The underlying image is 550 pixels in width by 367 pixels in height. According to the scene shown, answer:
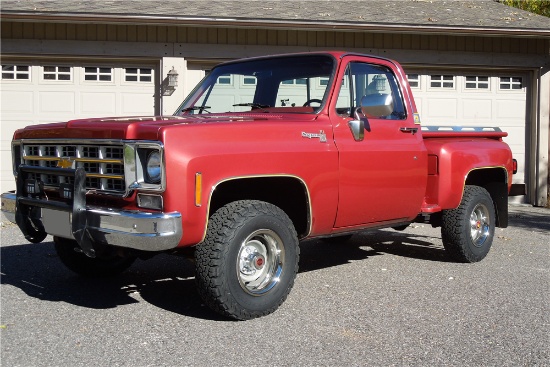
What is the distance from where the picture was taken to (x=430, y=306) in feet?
16.6

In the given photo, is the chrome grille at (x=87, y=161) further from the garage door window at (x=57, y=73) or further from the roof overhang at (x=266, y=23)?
the garage door window at (x=57, y=73)

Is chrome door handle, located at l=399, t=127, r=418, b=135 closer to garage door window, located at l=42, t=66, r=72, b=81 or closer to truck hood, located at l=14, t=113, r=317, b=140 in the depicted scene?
truck hood, located at l=14, t=113, r=317, b=140

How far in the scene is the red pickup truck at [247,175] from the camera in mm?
4148

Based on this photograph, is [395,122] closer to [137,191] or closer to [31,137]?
[137,191]

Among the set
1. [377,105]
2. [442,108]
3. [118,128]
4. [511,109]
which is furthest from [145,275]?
[511,109]

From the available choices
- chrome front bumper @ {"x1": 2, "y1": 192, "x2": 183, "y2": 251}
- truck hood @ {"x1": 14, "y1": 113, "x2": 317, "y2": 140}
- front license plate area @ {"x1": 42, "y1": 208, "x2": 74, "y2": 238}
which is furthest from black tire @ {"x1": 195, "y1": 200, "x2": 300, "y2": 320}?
front license plate area @ {"x1": 42, "y1": 208, "x2": 74, "y2": 238}

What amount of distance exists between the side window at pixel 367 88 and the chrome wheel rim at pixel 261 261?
1.29 m

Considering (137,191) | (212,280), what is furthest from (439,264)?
(137,191)

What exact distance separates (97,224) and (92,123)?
0.74 meters

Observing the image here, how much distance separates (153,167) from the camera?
4133 mm

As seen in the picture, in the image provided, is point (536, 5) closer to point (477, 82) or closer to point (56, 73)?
point (477, 82)

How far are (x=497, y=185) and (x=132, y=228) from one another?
15.6 ft

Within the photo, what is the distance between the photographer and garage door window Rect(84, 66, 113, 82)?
37.7 ft

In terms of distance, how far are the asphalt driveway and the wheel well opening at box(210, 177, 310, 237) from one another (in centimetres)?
66
